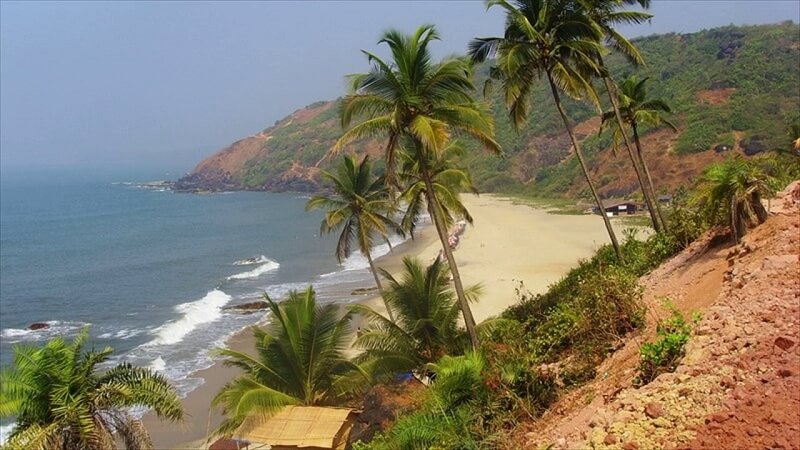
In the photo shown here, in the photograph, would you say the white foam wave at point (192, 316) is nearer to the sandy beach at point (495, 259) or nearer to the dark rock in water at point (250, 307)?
the dark rock in water at point (250, 307)

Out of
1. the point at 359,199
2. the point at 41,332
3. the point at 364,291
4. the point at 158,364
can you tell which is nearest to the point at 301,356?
the point at 359,199

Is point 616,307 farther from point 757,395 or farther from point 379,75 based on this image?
point 379,75

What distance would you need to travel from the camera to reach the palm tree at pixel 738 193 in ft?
33.2

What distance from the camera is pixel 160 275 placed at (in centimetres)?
4878

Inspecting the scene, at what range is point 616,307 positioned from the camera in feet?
30.1

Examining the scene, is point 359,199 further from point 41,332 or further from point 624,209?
point 624,209

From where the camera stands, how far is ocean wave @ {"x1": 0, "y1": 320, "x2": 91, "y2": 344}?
3262cm

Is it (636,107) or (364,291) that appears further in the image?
(364,291)

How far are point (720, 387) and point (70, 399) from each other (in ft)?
35.0

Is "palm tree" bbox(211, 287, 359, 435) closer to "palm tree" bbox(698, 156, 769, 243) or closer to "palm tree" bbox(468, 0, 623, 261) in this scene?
"palm tree" bbox(468, 0, 623, 261)

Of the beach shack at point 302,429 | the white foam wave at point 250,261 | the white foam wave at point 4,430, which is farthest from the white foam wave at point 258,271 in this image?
the beach shack at point 302,429

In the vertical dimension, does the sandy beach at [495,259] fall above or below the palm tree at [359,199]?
below

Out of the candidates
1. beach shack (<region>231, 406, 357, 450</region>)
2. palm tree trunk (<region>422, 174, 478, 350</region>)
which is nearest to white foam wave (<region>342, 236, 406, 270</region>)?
palm tree trunk (<region>422, 174, 478, 350</region>)

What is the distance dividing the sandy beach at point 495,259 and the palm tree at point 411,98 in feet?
27.9
